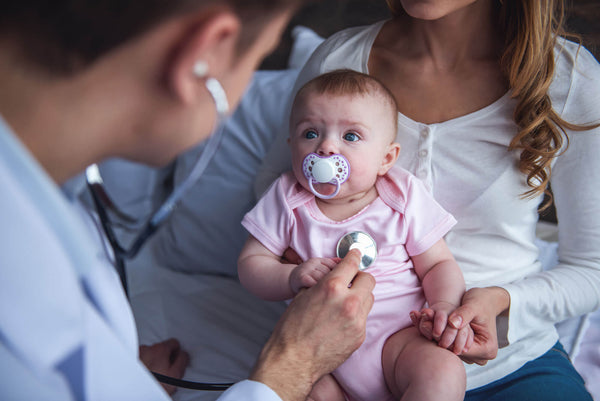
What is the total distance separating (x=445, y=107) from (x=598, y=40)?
0.72 metres

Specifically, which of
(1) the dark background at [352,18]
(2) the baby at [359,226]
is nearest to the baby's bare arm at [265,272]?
(2) the baby at [359,226]

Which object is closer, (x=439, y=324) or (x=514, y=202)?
(x=439, y=324)

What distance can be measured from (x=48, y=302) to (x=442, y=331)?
0.70 metres

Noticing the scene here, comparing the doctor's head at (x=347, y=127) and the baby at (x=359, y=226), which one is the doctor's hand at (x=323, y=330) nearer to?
the baby at (x=359, y=226)

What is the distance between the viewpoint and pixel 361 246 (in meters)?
1.13

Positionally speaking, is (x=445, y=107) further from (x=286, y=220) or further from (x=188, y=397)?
(x=188, y=397)

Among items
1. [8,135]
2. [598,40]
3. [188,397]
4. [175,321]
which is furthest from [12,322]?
[598,40]

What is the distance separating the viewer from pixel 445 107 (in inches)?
49.6

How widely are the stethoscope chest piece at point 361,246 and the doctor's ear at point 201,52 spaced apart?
565 millimetres

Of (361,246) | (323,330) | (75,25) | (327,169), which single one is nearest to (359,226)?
(361,246)

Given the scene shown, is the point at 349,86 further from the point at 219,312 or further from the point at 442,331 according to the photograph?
the point at 219,312

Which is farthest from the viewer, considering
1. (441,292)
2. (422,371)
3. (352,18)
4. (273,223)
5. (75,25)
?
(352,18)

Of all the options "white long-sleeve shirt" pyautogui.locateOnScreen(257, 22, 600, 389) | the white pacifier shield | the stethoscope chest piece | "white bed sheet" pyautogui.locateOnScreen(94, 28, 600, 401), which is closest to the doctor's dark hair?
the white pacifier shield

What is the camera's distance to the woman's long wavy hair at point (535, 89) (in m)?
1.14
